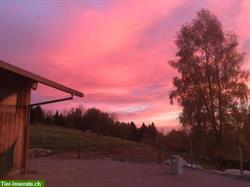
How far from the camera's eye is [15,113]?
13.1 m

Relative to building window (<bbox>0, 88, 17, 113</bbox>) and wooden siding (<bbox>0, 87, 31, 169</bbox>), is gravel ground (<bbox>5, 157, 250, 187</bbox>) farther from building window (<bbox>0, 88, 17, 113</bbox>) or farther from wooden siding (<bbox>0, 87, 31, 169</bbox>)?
building window (<bbox>0, 88, 17, 113</bbox>)

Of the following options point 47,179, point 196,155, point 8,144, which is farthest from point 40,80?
point 196,155

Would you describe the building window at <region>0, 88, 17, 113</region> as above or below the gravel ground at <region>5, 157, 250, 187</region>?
above

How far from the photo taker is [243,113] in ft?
96.9

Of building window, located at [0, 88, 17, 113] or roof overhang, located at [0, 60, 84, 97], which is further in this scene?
building window, located at [0, 88, 17, 113]

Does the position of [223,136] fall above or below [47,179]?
above

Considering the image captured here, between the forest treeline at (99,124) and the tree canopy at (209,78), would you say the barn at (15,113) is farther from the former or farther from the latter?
the forest treeline at (99,124)

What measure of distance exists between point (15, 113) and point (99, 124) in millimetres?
59290

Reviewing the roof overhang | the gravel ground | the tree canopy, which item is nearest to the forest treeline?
the tree canopy

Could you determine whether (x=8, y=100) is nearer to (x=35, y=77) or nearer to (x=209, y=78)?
(x=35, y=77)

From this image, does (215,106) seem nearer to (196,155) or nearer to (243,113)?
(243,113)

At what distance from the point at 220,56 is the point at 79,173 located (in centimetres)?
1975

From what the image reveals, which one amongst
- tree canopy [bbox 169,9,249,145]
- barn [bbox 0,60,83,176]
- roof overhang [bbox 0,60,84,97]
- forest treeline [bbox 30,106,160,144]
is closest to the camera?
roof overhang [bbox 0,60,84,97]

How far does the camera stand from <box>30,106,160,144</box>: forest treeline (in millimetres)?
69938
